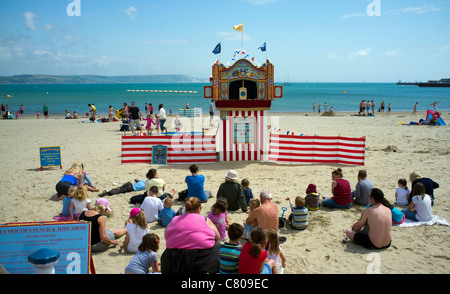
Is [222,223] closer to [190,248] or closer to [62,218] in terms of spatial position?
[190,248]

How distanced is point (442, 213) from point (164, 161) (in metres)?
8.73

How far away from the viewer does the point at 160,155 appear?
1233 centimetres

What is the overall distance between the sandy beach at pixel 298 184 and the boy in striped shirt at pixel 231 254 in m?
1.16

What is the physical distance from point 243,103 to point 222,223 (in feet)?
23.2

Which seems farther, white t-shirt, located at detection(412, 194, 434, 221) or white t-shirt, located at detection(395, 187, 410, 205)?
white t-shirt, located at detection(395, 187, 410, 205)

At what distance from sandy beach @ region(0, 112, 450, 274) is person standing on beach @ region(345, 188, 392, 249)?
6.1 inches

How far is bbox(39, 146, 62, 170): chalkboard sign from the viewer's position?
1123cm

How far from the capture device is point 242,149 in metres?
12.7

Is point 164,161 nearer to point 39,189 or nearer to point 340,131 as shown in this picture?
point 39,189

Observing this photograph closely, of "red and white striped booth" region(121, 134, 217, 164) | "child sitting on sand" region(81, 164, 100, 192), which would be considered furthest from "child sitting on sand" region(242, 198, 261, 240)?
"red and white striped booth" region(121, 134, 217, 164)

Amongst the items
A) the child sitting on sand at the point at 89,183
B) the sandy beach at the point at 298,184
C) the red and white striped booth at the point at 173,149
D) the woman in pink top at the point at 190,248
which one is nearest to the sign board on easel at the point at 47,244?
the sandy beach at the point at 298,184

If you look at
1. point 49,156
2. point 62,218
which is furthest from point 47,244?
point 49,156

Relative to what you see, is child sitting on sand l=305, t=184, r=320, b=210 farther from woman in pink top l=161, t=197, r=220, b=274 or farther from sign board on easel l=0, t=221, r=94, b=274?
sign board on easel l=0, t=221, r=94, b=274
